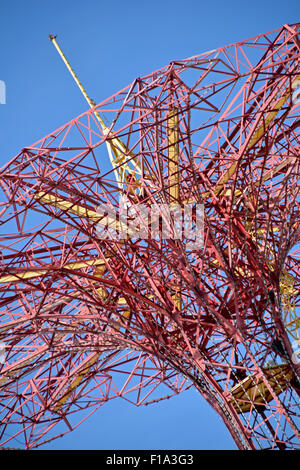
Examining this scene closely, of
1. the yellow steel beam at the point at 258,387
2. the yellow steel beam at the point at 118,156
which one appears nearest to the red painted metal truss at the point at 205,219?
the yellow steel beam at the point at 258,387

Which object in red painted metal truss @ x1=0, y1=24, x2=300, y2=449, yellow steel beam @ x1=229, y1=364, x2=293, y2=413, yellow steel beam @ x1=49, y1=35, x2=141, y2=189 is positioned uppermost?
yellow steel beam @ x1=49, y1=35, x2=141, y2=189

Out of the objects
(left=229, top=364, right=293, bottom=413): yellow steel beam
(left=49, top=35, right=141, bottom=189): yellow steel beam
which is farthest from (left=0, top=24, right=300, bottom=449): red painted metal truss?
(left=49, top=35, right=141, bottom=189): yellow steel beam

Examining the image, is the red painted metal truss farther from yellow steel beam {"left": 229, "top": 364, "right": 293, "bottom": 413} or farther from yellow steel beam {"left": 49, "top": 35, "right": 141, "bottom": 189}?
yellow steel beam {"left": 49, "top": 35, "right": 141, "bottom": 189}

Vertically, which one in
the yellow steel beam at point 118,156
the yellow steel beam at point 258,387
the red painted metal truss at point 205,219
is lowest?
the yellow steel beam at point 258,387

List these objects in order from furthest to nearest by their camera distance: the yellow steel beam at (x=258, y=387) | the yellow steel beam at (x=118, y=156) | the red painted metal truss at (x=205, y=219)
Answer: the yellow steel beam at (x=258, y=387) < the yellow steel beam at (x=118, y=156) < the red painted metal truss at (x=205, y=219)

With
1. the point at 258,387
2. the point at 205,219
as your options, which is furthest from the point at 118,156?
the point at 258,387

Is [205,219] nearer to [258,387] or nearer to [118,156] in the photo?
[258,387]

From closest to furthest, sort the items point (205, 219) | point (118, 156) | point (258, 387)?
point (205, 219) → point (258, 387) → point (118, 156)

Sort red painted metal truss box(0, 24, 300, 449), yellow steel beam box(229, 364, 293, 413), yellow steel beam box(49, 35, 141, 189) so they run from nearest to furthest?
red painted metal truss box(0, 24, 300, 449) → yellow steel beam box(49, 35, 141, 189) → yellow steel beam box(229, 364, 293, 413)

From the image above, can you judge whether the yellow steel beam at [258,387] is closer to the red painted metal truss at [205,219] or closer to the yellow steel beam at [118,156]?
the red painted metal truss at [205,219]

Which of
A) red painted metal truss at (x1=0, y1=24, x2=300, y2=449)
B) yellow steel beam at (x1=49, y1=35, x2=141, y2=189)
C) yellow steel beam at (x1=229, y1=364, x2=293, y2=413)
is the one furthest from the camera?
yellow steel beam at (x1=229, y1=364, x2=293, y2=413)

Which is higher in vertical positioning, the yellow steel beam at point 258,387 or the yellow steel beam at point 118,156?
the yellow steel beam at point 118,156

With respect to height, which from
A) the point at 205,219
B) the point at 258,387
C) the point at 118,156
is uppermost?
the point at 118,156

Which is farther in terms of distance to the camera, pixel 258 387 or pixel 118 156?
pixel 118 156
